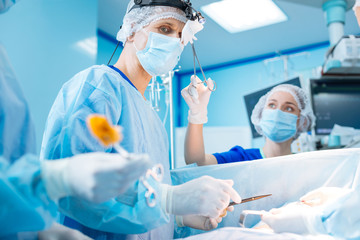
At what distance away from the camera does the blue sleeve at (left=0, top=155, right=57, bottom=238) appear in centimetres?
55

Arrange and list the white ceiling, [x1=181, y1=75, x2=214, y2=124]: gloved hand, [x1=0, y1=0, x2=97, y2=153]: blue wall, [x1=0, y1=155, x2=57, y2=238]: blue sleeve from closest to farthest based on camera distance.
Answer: [x1=0, y1=155, x2=57, y2=238]: blue sleeve
[x1=181, y1=75, x2=214, y2=124]: gloved hand
[x1=0, y1=0, x2=97, y2=153]: blue wall
the white ceiling

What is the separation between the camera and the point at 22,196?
0.56 meters

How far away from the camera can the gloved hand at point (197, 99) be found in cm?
163

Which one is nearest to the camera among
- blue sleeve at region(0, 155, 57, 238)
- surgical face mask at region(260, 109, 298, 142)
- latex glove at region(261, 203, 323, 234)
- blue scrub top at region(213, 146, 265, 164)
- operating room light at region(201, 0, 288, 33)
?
blue sleeve at region(0, 155, 57, 238)

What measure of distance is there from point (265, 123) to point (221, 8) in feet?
6.22

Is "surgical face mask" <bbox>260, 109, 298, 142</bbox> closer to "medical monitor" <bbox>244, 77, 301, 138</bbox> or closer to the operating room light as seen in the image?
"medical monitor" <bbox>244, 77, 301, 138</bbox>

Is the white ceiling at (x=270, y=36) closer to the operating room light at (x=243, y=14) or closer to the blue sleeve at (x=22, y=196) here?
the operating room light at (x=243, y=14)

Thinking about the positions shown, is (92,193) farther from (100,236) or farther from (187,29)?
(187,29)

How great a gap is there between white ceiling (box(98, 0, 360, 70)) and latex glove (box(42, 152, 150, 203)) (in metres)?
3.01

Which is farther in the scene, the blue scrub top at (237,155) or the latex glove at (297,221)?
the blue scrub top at (237,155)

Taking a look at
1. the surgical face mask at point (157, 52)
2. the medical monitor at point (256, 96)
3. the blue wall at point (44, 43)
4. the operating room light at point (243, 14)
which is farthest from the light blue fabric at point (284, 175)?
the operating room light at point (243, 14)

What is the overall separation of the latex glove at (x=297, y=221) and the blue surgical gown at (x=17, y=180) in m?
0.72

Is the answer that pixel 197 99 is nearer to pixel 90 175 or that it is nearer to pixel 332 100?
pixel 90 175

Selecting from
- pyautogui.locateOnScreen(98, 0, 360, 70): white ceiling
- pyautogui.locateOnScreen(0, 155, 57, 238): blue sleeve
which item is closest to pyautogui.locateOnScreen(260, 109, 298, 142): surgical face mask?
pyautogui.locateOnScreen(0, 155, 57, 238): blue sleeve
